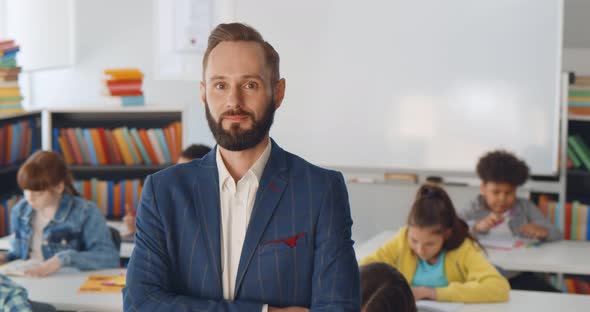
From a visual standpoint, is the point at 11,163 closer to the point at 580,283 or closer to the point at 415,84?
the point at 415,84

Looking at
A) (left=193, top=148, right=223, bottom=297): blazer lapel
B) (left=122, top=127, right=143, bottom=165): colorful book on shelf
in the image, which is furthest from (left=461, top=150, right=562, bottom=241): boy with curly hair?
(left=193, top=148, right=223, bottom=297): blazer lapel

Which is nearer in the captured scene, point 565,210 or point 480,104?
point 565,210

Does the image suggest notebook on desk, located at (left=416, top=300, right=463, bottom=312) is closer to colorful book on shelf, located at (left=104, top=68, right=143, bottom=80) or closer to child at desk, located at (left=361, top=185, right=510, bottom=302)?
child at desk, located at (left=361, top=185, right=510, bottom=302)

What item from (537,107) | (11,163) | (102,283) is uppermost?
(537,107)

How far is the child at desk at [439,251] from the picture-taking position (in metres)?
3.58

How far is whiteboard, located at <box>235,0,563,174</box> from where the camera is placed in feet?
18.8

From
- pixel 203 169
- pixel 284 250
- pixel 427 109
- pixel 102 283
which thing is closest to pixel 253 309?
pixel 284 250

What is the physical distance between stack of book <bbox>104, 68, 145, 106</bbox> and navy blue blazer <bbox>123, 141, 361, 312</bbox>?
422cm

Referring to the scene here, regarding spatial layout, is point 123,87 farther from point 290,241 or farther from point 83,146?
point 290,241

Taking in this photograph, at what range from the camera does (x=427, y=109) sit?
5.97 meters

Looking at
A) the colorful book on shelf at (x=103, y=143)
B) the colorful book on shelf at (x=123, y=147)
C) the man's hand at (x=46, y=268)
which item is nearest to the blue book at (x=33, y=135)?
the colorful book on shelf at (x=103, y=143)

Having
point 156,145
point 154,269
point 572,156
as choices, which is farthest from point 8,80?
point 154,269

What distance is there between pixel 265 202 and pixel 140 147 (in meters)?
4.22

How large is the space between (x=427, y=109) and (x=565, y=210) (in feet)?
3.72
